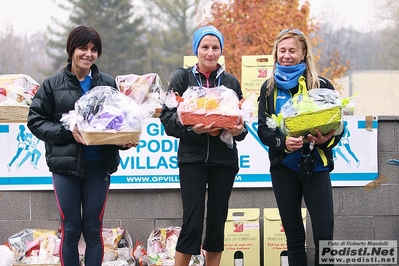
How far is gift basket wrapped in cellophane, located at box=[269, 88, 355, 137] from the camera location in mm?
3670

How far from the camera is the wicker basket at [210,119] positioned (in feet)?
12.3

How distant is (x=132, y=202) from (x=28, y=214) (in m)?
0.93

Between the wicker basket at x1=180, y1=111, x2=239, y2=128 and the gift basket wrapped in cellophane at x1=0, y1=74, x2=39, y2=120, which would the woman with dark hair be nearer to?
the wicker basket at x1=180, y1=111, x2=239, y2=128

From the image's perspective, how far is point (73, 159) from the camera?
3.87 metres

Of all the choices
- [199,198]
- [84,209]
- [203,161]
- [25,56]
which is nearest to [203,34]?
[203,161]

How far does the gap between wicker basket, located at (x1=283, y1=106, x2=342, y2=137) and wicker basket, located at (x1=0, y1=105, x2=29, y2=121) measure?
274cm

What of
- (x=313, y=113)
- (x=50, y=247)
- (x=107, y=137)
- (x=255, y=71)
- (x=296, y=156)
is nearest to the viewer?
(x=313, y=113)

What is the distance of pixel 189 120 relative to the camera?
3773 mm

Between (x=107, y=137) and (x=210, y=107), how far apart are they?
25.9 inches

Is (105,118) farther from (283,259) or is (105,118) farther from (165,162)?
(283,259)

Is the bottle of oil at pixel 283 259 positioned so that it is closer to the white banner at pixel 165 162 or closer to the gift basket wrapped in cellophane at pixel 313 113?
the white banner at pixel 165 162

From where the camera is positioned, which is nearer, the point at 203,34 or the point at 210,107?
the point at 210,107

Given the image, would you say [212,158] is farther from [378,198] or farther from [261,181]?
[378,198]

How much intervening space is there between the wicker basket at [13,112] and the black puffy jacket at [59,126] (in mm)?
1547
